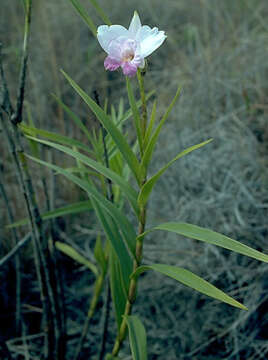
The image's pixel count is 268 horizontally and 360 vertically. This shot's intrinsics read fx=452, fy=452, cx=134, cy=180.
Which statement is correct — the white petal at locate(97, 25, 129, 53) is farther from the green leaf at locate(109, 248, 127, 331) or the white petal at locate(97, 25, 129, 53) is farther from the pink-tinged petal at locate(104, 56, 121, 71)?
the green leaf at locate(109, 248, 127, 331)

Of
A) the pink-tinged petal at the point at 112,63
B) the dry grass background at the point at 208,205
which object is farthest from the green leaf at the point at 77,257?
the pink-tinged petal at the point at 112,63

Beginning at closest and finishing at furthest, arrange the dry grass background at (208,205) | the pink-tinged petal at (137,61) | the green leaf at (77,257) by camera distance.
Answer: the pink-tinged petal at (137,61) → the green leaf at (77,257) → the dry grass background at (208,205)

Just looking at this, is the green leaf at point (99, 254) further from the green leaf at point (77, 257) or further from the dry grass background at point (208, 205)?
the dry grass background at point (208, 205)

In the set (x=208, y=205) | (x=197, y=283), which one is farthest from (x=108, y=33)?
(x=208, y=205)

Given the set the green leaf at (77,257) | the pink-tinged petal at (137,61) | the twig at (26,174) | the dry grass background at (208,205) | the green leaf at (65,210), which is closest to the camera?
the pink-tinged petal at (137,61)

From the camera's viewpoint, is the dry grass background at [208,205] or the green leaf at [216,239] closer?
the green leaf at [216,239]

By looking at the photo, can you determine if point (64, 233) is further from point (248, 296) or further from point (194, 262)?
point (248, 296)

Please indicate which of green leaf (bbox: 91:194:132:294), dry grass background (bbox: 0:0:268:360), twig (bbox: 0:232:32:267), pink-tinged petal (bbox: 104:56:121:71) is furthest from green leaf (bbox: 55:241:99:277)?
pink-tinged petal (bbox: 104:56:121:71)

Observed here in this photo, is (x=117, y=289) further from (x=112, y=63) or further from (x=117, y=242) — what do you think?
(x=112, y=63)

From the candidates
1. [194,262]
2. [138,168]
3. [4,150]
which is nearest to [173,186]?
[194,262]
